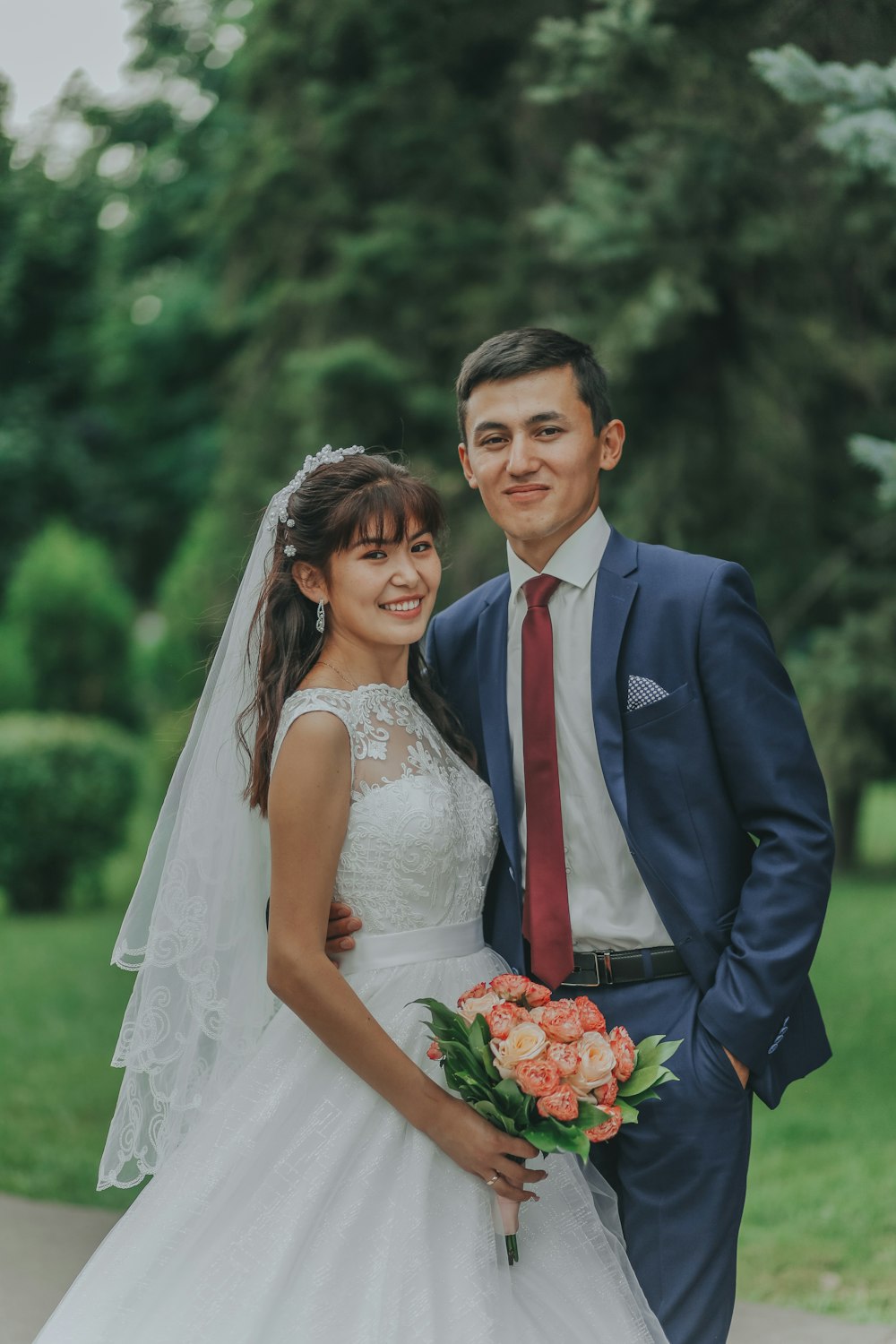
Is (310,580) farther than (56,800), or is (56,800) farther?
(56,800)

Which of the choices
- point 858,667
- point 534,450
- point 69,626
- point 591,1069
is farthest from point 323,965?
point 69,626

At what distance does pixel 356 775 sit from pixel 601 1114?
2.79 ft

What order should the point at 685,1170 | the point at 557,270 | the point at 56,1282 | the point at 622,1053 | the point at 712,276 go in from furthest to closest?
the point at 557,270 → the point at 712,276 → the point at 56,1282 → the point at 685,1170 → the point at 622,1053

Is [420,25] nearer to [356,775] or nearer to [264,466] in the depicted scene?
[264,466]

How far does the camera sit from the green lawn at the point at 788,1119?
4.88m

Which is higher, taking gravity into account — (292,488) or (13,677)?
(292,488)

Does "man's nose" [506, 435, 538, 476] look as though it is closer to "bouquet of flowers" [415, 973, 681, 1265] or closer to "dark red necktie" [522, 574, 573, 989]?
"dark red necktie" [522, 574, 573, 989]

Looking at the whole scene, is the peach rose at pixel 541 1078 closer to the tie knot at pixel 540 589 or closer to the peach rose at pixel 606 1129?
the peach rose at pixel 606 1129

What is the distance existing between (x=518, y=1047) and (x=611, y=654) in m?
0.86

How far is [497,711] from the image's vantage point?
3.20 m

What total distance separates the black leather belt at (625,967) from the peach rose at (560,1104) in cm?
49

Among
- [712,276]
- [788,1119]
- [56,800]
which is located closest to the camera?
[788,1119]

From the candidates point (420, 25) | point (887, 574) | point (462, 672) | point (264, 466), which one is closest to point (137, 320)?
point (264, 466)

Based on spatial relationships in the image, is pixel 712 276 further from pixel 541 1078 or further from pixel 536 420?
pixel 541 1078
